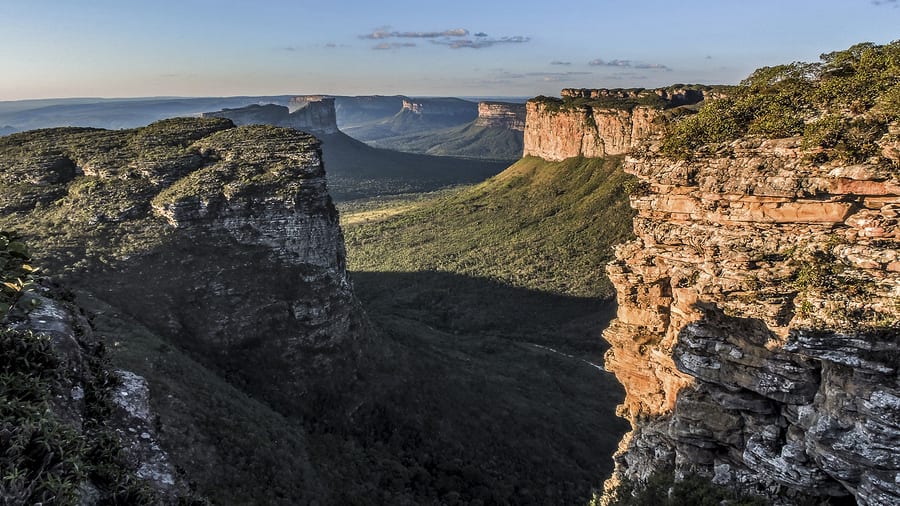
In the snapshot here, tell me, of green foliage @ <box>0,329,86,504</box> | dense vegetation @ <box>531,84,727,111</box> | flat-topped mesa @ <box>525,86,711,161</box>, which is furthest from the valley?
dense vegetation @ <box>531,84,727,111</box>

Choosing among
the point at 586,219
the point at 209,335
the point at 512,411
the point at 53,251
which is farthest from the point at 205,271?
the point at 586,219

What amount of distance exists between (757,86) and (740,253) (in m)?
6.01

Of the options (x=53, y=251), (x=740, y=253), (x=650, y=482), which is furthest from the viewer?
(x=53, y=251)

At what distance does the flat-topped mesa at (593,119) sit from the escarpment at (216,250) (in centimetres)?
6164

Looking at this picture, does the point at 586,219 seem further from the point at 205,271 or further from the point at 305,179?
the point at 205,271

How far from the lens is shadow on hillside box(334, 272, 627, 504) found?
102ft

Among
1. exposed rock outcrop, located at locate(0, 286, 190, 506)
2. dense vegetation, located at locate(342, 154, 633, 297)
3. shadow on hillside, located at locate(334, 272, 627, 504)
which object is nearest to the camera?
exposed rock outcrop, located at locate(0, 286, 190, 506)

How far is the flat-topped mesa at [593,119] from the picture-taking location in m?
87.9

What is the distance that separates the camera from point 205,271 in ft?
107

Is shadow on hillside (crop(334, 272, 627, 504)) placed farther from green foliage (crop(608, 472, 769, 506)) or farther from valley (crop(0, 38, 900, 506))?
green foliage (crop(608, 472, 769, 506))

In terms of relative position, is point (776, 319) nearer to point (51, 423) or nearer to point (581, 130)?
point (51, 423)

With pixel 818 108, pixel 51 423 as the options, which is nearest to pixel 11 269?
pixel 51 423

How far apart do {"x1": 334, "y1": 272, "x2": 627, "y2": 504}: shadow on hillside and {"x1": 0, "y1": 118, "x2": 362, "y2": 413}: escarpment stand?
489 centimetres

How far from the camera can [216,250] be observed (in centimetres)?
3362
